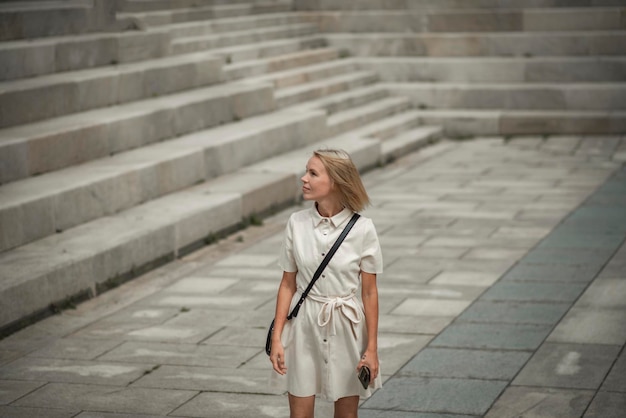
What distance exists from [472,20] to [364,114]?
3382 millimetres

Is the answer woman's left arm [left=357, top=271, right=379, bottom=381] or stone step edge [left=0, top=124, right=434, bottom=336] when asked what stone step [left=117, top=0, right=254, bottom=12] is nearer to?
stone step edge [left=0, top=124, right=434, bottom=336]

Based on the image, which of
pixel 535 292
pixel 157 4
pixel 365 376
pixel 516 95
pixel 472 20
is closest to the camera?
pixel 365 376

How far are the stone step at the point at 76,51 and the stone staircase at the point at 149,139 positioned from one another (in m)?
0.02

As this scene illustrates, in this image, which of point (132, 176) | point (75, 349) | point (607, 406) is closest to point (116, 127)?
point (132, 176)

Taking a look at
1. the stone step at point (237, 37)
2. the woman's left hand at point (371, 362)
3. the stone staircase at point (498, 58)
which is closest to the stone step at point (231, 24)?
the stone step at point (237, 37)

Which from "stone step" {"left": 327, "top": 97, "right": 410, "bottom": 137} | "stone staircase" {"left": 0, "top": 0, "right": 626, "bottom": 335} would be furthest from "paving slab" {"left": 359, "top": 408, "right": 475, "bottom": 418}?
"stone step" {"left": 327, "top": 97, "right": 410, "bottom": 137}

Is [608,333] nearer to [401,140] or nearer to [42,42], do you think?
[42,42]

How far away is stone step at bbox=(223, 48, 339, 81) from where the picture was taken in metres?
15.7

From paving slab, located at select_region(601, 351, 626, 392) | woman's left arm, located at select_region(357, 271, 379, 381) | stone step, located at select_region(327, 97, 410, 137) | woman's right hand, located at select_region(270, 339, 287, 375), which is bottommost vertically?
paving slab, located at select_region(601, 351, 626, 392)

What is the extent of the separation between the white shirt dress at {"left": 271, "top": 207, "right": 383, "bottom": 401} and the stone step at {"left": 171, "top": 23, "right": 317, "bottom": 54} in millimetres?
10710

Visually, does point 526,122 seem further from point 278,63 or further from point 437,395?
point 437,395

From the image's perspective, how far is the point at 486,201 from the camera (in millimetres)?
12445

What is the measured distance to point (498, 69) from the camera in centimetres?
1831

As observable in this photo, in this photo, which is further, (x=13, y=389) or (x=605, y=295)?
(x=605, y=295)
